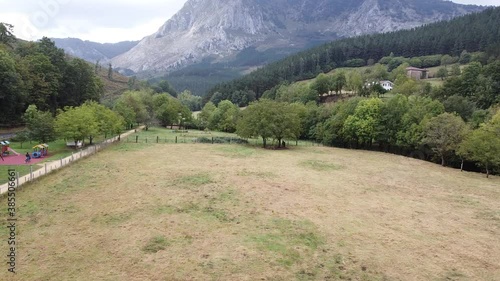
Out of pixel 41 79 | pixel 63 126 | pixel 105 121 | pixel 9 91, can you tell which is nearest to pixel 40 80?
pixel 41 79

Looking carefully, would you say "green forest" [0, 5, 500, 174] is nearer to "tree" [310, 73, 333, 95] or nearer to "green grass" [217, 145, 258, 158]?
"tree" [310, 73, 333, 95]

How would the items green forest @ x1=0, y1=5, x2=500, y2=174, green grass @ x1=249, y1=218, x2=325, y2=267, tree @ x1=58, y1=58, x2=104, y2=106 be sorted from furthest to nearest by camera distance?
tree @ x1=58, y1=58, x2=104, y2=106
green forest @ x1=0, y1=5, x2=500, y2=174
green grass @ x1=249, y1=218, x2=325, y2=267

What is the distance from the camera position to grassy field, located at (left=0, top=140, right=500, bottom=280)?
52.3 ft

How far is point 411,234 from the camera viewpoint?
2108cm

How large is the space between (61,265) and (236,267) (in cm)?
813

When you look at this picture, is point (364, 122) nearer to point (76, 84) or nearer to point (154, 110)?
point (154, 110)

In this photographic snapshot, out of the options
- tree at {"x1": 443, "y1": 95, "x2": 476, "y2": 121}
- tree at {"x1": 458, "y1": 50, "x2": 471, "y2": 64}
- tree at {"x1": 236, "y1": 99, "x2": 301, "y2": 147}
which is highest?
tree at {"x1": 458, "y1": 50, "x2": 471, "y2": 64}

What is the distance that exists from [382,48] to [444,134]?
391ft

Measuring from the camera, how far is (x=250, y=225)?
21172 millimetres

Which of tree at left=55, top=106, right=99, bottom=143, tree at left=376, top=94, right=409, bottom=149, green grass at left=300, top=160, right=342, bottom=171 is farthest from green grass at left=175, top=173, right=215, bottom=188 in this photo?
tree at left=376, top=94, right=409, bottom=149

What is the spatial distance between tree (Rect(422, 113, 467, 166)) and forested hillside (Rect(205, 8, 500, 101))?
302 feet

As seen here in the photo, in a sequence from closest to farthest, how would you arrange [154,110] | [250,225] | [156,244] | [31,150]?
[156,244] → [250,225] → [31,150] → [154,110]

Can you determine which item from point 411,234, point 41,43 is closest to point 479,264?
point 411,234

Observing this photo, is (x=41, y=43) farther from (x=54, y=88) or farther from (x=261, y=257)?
(x=261, y=257)
